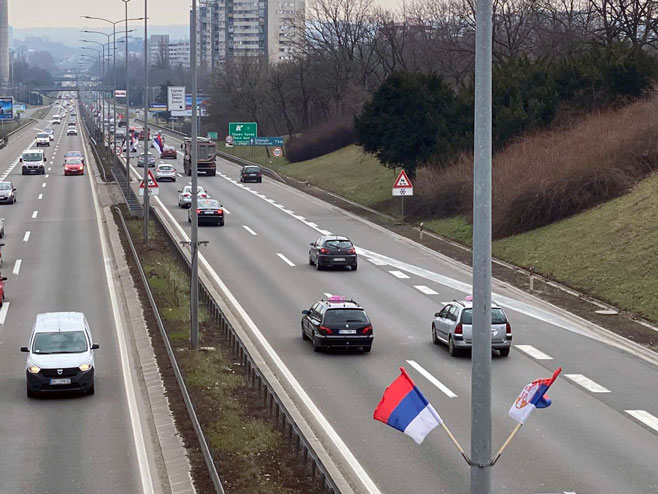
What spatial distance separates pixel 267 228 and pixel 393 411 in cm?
4582

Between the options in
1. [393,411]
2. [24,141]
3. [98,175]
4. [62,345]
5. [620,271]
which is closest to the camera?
[393,411]

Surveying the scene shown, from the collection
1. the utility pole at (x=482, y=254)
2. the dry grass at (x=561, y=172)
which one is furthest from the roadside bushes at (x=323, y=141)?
the utility pole at (x=482, y=254)

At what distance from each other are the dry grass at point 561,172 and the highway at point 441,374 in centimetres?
512

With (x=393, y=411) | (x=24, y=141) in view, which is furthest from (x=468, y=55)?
(x=393, y=411)

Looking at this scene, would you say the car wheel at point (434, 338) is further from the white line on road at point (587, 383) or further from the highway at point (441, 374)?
the white line on road at point (587, 383)

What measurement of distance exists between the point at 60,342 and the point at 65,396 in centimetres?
124

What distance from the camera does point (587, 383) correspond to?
25641mm

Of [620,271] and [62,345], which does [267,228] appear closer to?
[620,271]

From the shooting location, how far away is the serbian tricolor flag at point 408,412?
10.9 meters

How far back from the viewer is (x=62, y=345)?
82.0 feet

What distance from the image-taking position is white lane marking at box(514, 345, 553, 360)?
2833 centimetres

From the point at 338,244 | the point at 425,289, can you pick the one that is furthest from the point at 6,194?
the point at 425,289

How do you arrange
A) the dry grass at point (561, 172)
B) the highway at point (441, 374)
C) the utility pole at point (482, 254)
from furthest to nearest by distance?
the dry grass at point (561, 172) < the highway at point (441, 374) < the utility pole at point (482, 254)

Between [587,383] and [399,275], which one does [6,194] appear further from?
[587,383]
